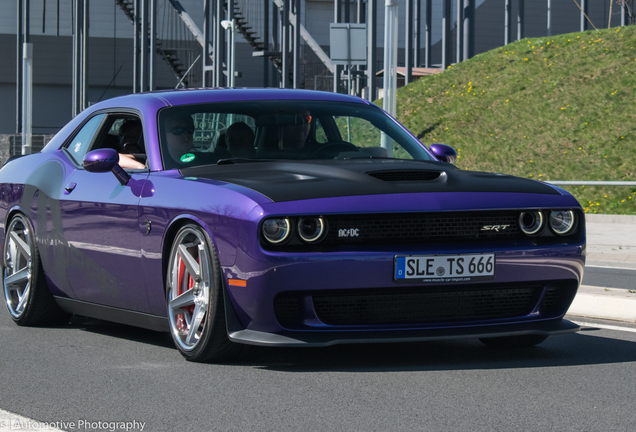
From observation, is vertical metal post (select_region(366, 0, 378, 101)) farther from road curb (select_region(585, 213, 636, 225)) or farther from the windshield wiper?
the windshield wiper

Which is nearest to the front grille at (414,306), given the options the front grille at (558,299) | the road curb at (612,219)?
the front grille at (558,299)

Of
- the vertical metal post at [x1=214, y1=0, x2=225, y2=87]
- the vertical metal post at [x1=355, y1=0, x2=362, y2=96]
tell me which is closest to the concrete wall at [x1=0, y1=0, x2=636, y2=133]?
the vertical metal post at [x1=355, y1=0, x2=362, y2=96]

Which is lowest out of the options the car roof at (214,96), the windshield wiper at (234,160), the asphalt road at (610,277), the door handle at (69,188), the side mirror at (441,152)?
the asphalt road at (610,277)

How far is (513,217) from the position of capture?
505 centimetres

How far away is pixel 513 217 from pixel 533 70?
2485cm

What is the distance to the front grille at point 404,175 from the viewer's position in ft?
16.8

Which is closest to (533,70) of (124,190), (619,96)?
(619,96)

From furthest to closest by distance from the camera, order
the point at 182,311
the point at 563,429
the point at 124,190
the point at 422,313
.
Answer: the point at 124,190 → the point at 182,311 → the point at 422,313 → the point at 563,429

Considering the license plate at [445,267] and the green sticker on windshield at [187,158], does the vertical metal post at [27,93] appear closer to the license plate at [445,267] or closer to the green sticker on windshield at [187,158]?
the green sticker on windshield at [187,158]

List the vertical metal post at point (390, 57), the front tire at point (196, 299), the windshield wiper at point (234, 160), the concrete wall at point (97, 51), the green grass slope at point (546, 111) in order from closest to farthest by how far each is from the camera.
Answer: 1. the front tire at point (196, 299)
2. the windshield wiper at point (234, 160)
3. the vertical metal post at point (390, 57)
4. the green grass slope at point (546, 111)
5. the concrete wall at point (97, 51)

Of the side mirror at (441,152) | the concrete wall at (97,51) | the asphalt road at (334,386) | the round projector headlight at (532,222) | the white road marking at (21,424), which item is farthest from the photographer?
the concrete wall at (97,51)

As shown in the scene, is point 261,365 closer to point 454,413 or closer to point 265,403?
point 265,403

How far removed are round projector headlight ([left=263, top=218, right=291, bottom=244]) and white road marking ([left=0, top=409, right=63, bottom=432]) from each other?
1.32 m

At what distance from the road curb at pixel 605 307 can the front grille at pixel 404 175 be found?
7.99ft
